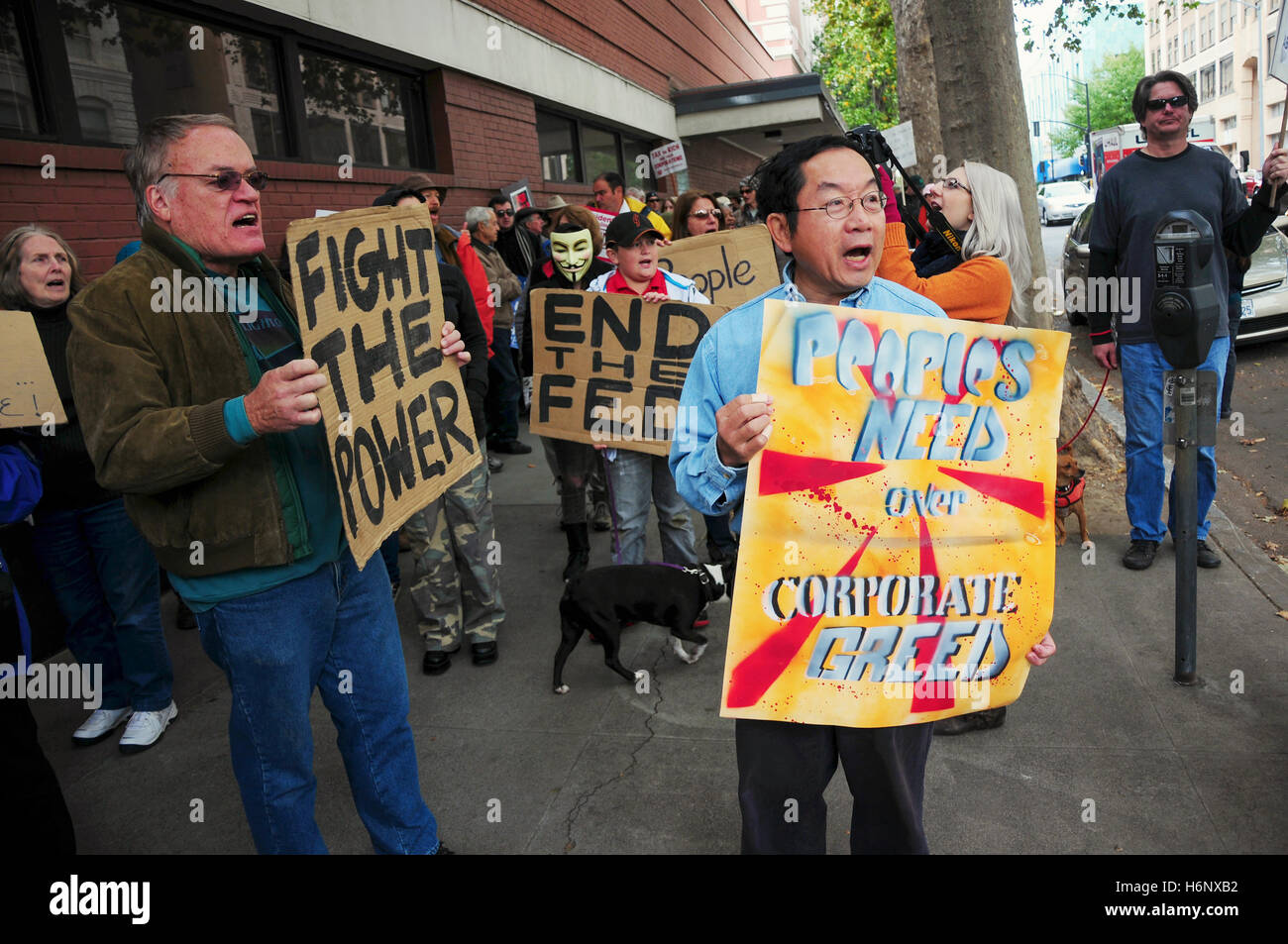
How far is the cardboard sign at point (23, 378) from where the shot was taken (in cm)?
294

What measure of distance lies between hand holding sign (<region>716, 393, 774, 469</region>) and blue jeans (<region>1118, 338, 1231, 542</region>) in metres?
3.93

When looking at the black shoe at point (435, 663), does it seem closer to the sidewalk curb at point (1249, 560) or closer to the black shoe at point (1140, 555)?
the black shoe at point (1140, 555)

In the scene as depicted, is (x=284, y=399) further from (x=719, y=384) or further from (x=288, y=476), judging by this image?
(x=719, y=384)

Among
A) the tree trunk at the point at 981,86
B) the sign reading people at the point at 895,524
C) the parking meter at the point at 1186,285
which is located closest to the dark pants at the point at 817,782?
the sign reading people at the point at 895,524

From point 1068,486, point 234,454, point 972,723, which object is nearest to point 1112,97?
point 1068,486

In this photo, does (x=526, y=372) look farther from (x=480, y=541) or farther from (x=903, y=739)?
(x=903, y=739)

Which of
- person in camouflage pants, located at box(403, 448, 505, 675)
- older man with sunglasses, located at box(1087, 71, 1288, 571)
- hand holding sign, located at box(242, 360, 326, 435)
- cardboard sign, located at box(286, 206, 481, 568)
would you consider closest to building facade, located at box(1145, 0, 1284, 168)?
older man with sunglasses, located at box(1087, 71, 1288, 571)

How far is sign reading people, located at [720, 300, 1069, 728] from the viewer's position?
199cm

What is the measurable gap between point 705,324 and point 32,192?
3.71m

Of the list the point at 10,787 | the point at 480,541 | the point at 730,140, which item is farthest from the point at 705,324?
the point at 730,140

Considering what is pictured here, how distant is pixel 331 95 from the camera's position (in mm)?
8234
